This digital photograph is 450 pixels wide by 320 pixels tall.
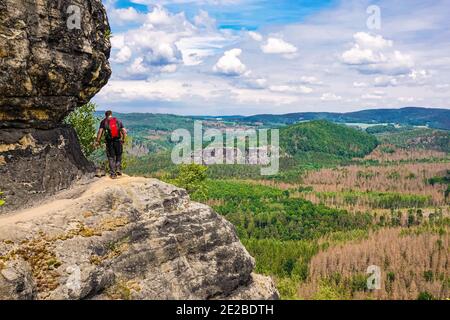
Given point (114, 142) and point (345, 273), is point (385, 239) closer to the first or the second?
point (345, 273)

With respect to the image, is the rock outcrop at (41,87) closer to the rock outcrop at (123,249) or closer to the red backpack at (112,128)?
the rock outcrop at (123,249)

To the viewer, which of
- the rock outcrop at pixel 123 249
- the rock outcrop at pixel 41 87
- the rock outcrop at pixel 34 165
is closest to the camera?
the rock outcrop at pixel 123 249

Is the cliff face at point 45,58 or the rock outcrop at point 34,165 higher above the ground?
the cliff face at point 45,58

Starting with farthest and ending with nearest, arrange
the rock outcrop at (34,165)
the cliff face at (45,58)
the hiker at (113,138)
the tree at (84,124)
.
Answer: the tree at (84,124) < the hiker at (113,138) < the rock outcrop at (34,165) < the cliff face at (45,58)

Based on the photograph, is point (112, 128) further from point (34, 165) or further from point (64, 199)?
point (64, 199)

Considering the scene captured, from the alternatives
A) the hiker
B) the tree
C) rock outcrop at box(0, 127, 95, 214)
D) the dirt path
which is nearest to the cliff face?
rock outcrop at box(0, 127, 95, 214)

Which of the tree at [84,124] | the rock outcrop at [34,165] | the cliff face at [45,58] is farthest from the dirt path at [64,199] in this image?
the tree at [84,124]

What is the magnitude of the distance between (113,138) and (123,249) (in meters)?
9.15

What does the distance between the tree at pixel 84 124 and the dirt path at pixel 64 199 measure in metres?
15.2

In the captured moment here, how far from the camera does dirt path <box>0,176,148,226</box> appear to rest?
2422cm

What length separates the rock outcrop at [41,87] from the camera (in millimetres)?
26047

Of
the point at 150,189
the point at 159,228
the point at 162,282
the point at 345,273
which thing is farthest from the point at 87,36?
the point at 345,273

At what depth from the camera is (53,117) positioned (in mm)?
29484

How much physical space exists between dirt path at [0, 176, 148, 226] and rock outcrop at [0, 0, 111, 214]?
91 cm
